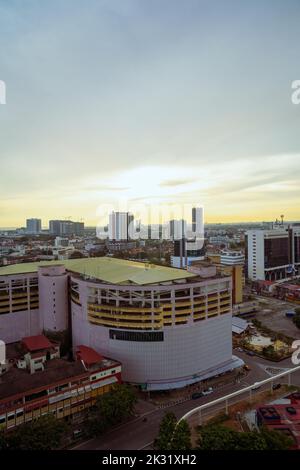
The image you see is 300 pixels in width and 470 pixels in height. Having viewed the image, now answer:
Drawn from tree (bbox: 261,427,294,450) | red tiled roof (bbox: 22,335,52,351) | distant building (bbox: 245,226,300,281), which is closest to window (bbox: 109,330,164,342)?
red tiled roof (bbox: 22,335,52,351)

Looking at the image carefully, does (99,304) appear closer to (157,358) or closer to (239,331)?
(157,358)

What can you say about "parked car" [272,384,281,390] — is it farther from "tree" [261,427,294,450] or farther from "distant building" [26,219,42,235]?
"distant building" [26,219,42,235]

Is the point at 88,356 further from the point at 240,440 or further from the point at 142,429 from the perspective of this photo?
the point at 240,440

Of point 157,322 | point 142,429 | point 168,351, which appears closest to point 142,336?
point 157,322

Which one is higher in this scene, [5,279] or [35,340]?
[5,279]

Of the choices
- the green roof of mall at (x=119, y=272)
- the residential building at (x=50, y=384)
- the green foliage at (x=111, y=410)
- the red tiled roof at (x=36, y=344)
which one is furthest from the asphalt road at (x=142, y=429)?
the red tiled roof at (x=36, y=344)
